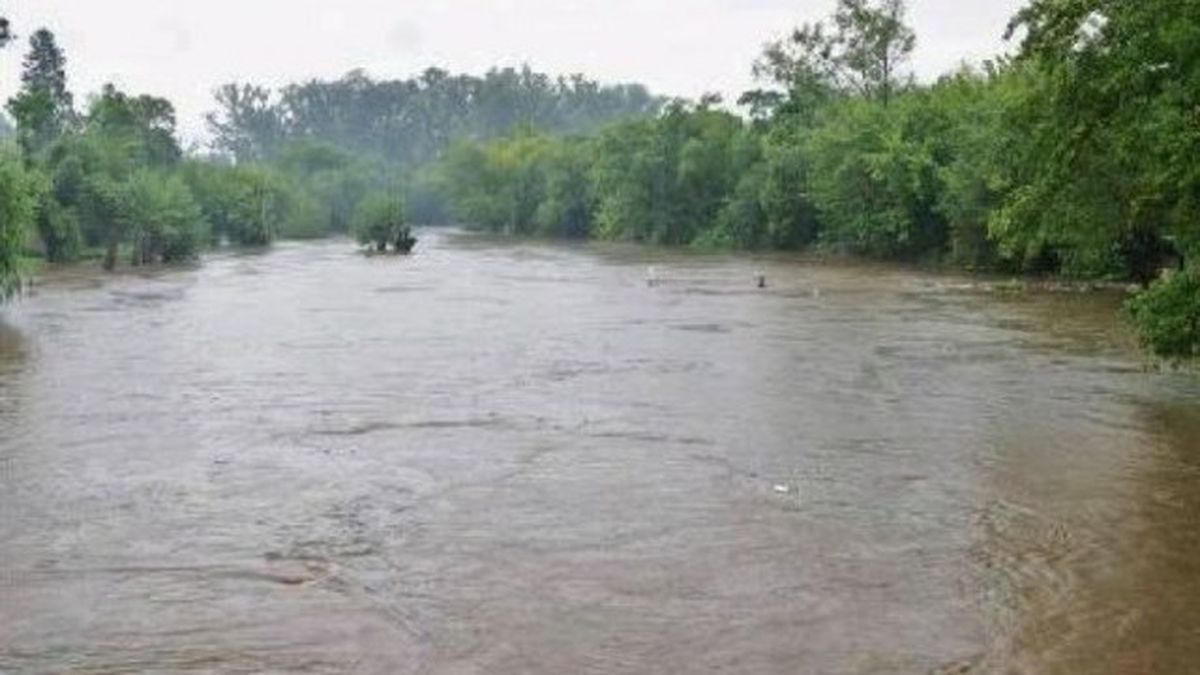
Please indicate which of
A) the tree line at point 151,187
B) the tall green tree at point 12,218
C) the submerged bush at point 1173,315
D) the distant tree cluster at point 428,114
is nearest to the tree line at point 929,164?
the submerged bush at point 1173,315

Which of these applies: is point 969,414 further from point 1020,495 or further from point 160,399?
point 160,399

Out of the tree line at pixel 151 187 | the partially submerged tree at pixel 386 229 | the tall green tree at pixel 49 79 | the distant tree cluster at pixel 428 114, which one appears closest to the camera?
the tree line at pixel 151 187

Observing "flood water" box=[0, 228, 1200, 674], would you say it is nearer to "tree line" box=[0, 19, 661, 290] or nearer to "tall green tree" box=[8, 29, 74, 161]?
"tree line" box=[0, 19, 661, 290]

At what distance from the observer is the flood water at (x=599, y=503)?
455 inches

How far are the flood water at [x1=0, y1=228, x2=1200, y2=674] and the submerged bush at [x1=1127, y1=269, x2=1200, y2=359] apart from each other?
1.45 metres

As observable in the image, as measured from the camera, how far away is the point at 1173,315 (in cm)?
1864

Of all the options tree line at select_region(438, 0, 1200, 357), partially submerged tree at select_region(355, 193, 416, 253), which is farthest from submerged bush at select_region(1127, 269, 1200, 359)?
partially submerged tree at select_region(355, 193, 416, 253)

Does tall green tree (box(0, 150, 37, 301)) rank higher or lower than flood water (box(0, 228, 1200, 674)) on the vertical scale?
higher

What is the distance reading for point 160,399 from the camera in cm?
2422

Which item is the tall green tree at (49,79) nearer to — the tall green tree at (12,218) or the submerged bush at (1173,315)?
the tall green tree at (12,218)

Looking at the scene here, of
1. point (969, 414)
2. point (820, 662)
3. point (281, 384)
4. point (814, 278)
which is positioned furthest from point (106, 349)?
point (814, 278)

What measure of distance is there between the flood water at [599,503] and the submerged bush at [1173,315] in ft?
4.77

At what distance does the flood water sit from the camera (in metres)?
11.5

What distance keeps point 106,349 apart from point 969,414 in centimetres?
1970
